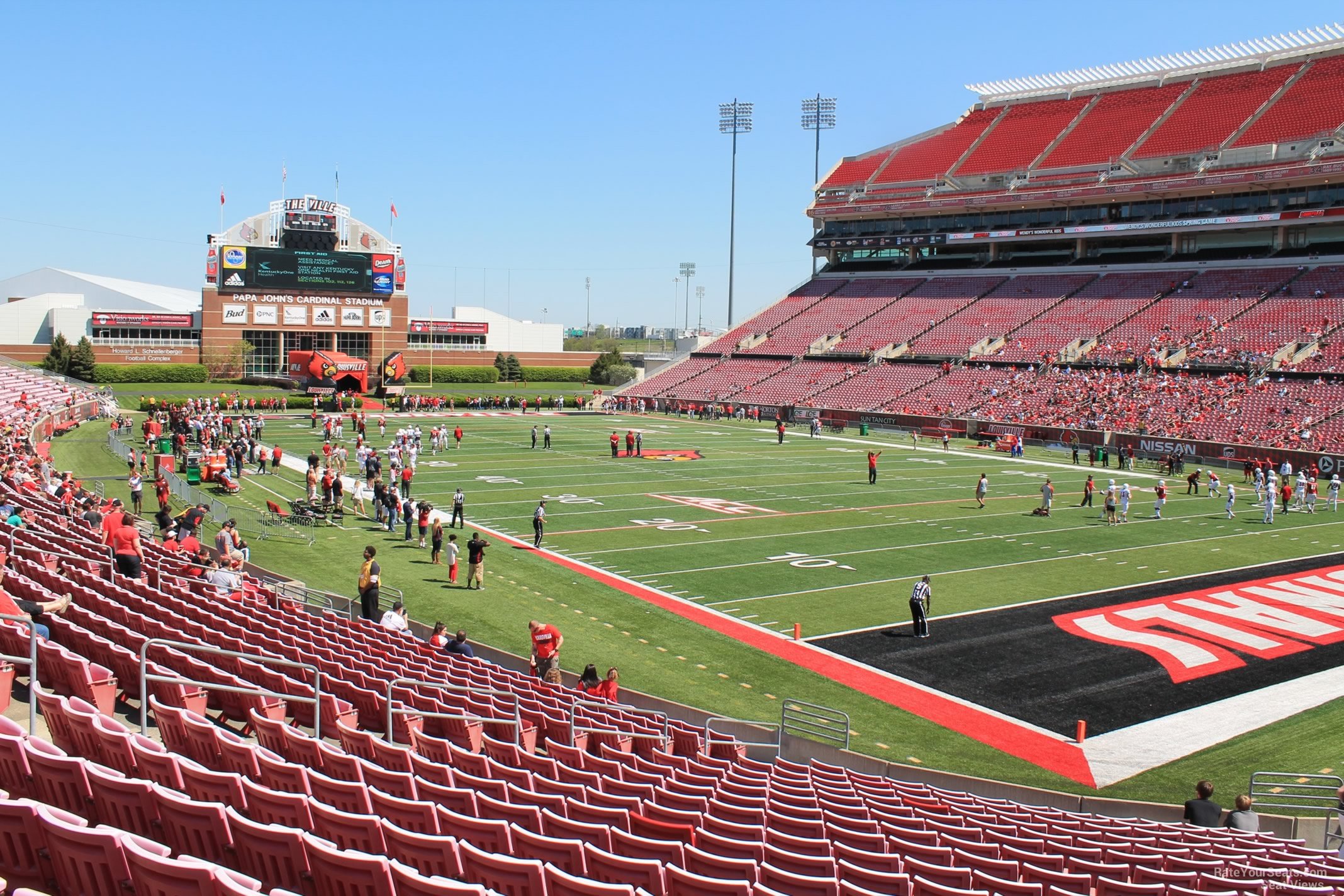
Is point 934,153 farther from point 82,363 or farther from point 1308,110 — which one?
point 82,363

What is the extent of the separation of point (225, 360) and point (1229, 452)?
6542 centimetres

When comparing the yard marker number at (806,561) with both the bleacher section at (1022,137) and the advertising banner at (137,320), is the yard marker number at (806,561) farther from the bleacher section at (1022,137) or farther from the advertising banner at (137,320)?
the advertising banner at (137,320)

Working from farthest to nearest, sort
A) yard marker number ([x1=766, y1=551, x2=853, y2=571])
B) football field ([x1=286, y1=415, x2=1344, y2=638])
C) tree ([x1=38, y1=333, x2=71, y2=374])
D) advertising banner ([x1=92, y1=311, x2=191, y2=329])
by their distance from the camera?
advertising banner ([x1=92, y1=311, x2=191, y2=329])
tree ([x1=38, y1=333, x2=71, y2=374])
yard marker number ([x1=766, y1=551, x2=853, y2=571])
football field ([x1=286, y1=415, x2=1344, y2=638])

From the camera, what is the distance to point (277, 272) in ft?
259

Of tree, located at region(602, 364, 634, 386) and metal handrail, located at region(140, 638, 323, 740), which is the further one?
tree, located at region(602, 364, 634, 386)

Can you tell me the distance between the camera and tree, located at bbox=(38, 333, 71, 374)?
72562 millimetres

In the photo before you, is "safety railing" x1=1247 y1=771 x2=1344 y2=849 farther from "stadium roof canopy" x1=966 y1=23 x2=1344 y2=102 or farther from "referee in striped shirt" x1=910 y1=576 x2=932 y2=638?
"stadium roof canopy" x1=966 y1=23 x2=1344 y2=102

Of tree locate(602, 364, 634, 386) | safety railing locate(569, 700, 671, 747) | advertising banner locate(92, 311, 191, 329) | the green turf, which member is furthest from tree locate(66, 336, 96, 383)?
safety railing locate(569, 700, 671, 747)

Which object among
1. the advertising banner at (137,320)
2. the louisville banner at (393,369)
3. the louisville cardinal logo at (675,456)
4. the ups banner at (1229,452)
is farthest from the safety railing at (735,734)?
the advertising banner at (137,320)

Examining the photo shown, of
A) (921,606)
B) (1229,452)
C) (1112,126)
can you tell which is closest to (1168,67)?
(1112,126)

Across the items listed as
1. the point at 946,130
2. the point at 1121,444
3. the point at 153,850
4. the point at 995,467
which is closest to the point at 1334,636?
the point at 153,850

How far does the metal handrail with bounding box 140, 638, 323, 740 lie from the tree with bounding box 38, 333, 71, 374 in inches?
2866

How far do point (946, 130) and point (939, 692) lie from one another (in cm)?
7664

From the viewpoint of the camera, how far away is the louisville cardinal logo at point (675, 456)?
1688 inches
